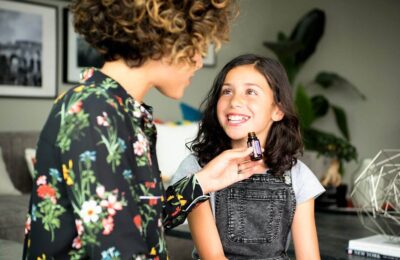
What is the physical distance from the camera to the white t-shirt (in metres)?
1.69

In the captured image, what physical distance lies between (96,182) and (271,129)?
3.47 ft

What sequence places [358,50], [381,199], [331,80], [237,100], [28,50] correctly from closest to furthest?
1. [237,100]
2. [381,199]
3. [28,50]
4. [331,80]
5. [358,50]

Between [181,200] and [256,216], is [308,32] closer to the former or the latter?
[256,216]

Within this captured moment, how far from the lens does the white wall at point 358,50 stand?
19.1 feet

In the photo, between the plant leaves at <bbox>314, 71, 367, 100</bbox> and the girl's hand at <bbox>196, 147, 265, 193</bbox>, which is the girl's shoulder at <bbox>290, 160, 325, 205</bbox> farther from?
the plant leaves at <bbox>314, 71, 367, 100</bbox>

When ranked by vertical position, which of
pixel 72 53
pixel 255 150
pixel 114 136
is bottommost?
pixel 255 150

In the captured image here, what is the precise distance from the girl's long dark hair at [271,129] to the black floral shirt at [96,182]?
78 centimetres

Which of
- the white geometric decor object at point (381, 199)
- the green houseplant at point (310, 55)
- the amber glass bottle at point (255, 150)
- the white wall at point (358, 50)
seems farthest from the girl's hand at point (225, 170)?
the white wall at point (358, 50)

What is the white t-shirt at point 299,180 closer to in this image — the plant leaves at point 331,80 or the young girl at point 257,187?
the young girl at point 257,187

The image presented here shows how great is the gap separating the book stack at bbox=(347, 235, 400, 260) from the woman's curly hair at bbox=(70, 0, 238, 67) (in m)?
1.10

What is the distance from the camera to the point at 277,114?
1.79m

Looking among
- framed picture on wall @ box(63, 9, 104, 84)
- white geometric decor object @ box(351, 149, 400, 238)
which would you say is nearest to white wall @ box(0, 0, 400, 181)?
framed picture on wall @ box(63, 9, 104, 84)

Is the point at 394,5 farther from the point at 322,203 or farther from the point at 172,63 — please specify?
the point at 172,63

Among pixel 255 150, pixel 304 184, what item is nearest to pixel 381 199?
pixel 304 184
